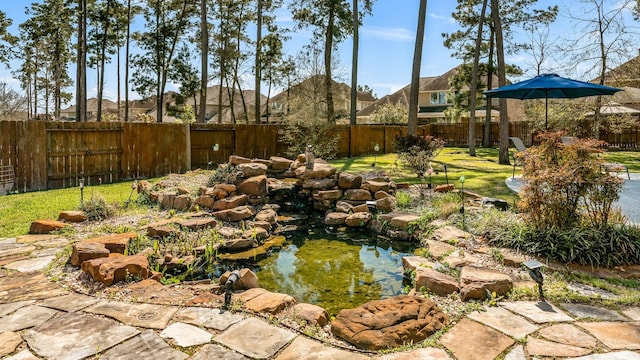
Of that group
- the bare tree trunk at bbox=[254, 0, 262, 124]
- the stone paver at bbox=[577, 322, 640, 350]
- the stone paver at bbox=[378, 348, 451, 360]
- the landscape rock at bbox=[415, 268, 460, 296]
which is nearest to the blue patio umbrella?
the landscape rock at bbox=[415, 268, 460, 296]

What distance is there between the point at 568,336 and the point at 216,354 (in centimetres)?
204

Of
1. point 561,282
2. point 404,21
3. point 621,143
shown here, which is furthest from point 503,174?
point 621,143

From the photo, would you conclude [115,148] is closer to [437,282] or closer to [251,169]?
[251,169]

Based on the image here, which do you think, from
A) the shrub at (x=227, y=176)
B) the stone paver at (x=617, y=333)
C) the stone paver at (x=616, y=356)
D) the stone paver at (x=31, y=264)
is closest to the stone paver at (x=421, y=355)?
the stone paver at (x=616, y=356)

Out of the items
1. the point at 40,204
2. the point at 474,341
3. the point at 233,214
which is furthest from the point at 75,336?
the point at 40,204

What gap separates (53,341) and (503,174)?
29.6 ft

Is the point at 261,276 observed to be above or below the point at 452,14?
below

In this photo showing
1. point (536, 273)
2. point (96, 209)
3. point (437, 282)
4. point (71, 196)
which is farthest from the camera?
point (71, 196)

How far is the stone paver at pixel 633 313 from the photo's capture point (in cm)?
259


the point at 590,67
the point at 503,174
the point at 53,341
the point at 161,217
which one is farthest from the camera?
the point at 590,67

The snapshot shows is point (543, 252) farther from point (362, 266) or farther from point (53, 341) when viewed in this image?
point (53, 341)

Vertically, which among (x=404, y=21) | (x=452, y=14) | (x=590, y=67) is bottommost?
(x=590, y=67)

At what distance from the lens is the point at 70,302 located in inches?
108

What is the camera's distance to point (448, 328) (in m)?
2.49
